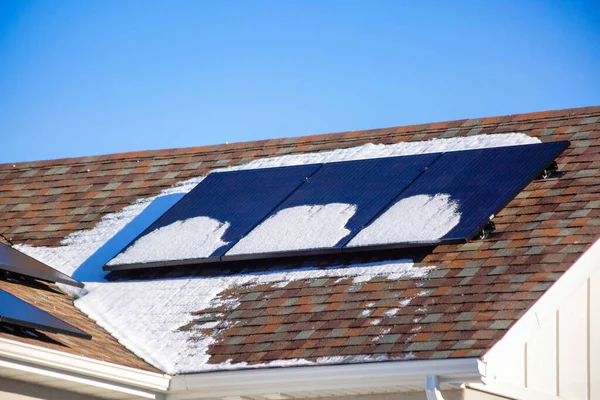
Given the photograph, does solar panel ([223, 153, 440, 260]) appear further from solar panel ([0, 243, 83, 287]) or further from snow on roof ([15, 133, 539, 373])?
solar panel ([0, 243, 83, 287])

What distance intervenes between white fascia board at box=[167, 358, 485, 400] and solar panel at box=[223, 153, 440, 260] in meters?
1.84

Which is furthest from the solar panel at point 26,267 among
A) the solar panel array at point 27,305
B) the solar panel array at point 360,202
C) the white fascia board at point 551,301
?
the white fascia board at point 551,301

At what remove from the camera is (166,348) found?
443 inches

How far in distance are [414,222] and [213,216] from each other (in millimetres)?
2504

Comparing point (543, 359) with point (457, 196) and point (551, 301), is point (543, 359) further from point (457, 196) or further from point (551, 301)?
point (457, 196)

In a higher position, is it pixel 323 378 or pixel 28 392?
pixel 323 378

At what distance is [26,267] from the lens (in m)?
11.7

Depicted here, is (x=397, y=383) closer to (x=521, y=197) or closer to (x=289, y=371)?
(x=289, y=371)

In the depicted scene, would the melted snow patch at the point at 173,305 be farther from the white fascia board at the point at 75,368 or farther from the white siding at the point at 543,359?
the white siding at the point at 543,359

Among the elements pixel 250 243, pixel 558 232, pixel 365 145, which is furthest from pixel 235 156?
pixel 558 232

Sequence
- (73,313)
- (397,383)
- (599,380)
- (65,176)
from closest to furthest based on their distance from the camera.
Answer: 1. (397,383)
2. (599,380)
3. (73,313)
4. (65,176)

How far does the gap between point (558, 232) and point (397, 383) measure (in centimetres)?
238

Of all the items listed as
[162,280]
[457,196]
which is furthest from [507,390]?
[162,280]

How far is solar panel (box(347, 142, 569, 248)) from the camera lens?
11.5 meters
